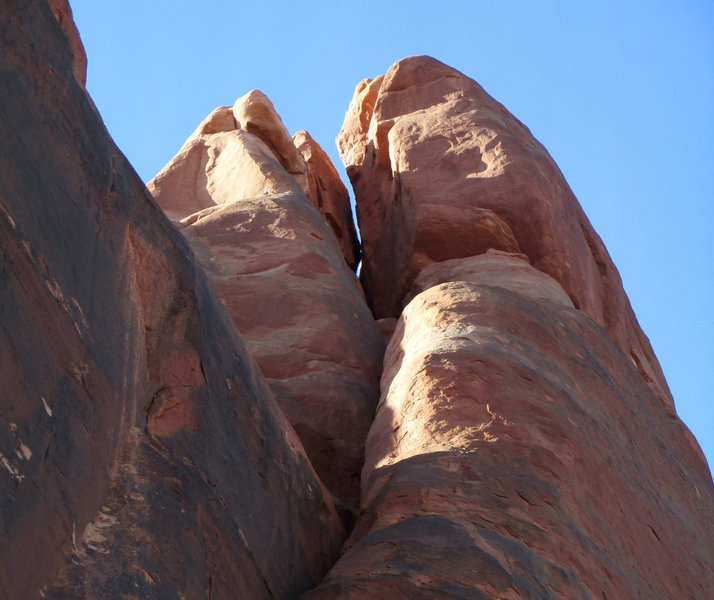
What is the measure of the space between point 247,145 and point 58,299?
9.11 meters

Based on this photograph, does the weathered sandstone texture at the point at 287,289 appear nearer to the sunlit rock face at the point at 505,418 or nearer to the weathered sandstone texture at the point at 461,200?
the sunlit rock face at the point at 505,418

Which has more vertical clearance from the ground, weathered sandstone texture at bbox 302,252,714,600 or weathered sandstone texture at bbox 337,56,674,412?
weathered sandstone texture at bbox 337,56,674,412

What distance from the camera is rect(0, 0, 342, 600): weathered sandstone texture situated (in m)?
3.70

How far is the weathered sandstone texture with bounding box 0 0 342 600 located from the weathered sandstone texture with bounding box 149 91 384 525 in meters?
1.99

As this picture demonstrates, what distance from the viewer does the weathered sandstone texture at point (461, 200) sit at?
11.6 meters

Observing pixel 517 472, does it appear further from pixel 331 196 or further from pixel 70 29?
pixel 331 196

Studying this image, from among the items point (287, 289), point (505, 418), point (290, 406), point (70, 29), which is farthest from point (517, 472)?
point (70, 29)

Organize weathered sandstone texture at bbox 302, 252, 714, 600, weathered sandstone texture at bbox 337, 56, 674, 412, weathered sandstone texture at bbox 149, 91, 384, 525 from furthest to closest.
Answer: weathered sandstone texture at bbox 337, 56, 674, 412 → weathered sandstone texture at bbox 149, 91, 384, 525 → weathered sandstone texture at bbox 302, 252, 714, 600

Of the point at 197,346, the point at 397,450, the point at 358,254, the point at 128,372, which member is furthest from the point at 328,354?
the point at 358,254

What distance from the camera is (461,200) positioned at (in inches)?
462

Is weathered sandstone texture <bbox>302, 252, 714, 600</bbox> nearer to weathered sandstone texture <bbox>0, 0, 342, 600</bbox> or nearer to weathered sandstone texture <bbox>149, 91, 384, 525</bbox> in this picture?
weathered sandstone texture <bbox>149, 91, 384, 525</bbox>

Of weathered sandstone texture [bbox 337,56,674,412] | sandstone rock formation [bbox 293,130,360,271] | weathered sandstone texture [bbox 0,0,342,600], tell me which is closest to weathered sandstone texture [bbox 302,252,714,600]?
weathered sandstone texture [bbox 0,0,342,600]

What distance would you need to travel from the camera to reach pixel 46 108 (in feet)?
14.7

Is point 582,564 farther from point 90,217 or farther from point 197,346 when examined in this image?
point 90,217
